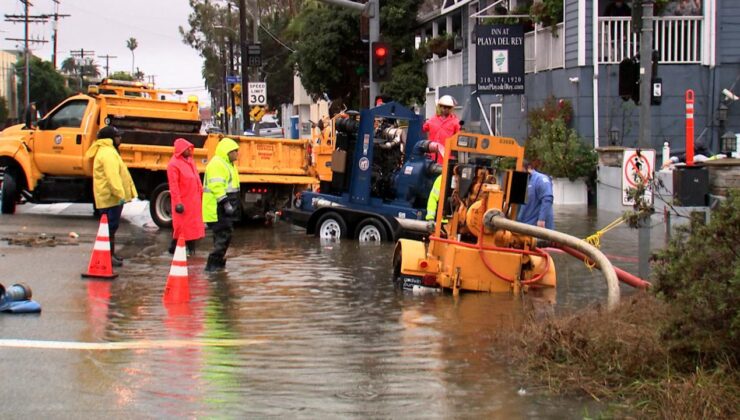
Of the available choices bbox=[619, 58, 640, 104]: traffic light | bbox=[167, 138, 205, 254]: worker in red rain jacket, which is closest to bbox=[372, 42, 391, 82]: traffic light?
bbox=[167, 138, 205, 254]: worker in red rain jacket

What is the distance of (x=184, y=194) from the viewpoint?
13094mm

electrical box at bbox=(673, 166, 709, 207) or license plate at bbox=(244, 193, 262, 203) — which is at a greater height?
electrical box at bbox=(673, 166, 709, 207)

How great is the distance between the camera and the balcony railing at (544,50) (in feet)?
81.9

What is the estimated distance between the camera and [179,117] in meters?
20.0

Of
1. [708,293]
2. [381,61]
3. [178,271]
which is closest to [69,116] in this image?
[381,61]

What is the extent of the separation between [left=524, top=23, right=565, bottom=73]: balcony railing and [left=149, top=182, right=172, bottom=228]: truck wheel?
35.9 ft

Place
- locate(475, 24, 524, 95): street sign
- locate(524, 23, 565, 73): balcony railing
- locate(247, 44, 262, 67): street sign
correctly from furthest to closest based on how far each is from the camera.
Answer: locate(247, 44, 262, 67): street sign → locate(524, 23, 565, 73): balcony railing → locate(475, 24, 524, 95): street sign

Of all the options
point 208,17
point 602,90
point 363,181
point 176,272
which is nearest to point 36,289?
point 176,272

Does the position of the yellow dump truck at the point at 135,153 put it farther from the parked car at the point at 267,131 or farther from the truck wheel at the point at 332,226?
the parked car at the point at 267,131

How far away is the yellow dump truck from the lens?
61.5 ft

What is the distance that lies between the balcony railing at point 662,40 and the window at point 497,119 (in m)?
6.22

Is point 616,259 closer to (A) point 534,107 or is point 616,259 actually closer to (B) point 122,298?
(B) point 122,298

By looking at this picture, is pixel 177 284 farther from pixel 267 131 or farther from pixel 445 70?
pixel 267 131

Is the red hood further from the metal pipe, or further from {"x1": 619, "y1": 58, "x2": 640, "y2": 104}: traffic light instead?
{"x1": 619, "y1": 58, "x2": 640, "y2": 104}: traffic light
